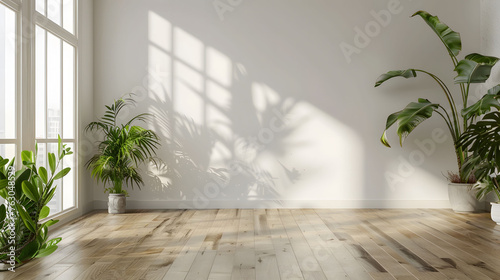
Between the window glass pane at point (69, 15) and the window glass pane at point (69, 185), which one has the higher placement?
Answer: the window glass pane at point (69, 15)

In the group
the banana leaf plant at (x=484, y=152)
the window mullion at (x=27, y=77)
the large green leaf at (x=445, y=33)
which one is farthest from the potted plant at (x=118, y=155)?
the large green leaf at (x=445, y=33)

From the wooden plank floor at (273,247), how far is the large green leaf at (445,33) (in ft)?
5.69

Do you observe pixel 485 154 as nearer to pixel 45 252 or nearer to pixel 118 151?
pixel 45 252

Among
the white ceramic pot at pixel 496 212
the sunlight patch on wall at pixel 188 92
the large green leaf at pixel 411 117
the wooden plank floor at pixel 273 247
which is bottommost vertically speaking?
the wooden plank floor at pixel 273 247

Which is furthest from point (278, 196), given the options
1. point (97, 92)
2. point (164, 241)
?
point (97, 92)

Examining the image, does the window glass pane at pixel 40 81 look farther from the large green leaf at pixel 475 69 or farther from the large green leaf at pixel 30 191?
the large green leaf at pixel 475 69

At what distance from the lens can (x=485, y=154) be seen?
3539mm

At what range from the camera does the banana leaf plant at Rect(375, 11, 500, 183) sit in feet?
14.4

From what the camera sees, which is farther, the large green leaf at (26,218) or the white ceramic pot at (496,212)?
the white ceramic pot at (496,212)

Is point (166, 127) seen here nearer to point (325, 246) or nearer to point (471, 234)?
point (325, 246)

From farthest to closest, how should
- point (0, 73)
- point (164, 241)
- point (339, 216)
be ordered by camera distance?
1. point (339, 216)
2. point (164, 241)
3. point (0, 73)

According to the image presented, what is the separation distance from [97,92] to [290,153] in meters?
2.27

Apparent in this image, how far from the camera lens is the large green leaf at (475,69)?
438 cm

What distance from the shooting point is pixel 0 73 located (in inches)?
124
